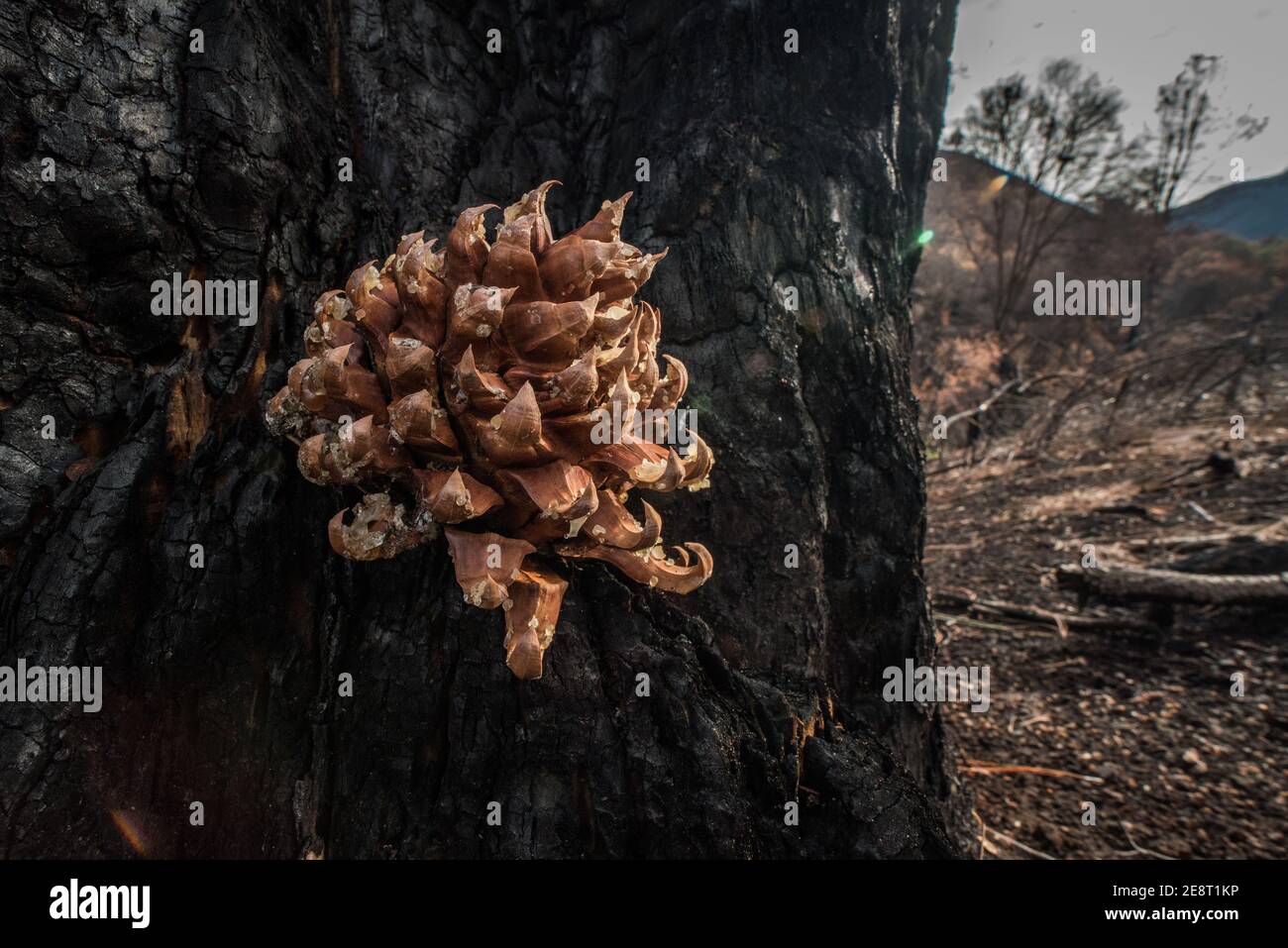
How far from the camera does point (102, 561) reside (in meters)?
1.23

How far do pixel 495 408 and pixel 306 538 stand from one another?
2.04ft

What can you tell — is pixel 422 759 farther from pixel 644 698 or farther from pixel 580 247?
pixel 580 247

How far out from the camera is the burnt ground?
260 cm

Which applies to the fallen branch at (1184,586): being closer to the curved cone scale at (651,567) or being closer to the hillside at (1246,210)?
the curved cone scale at (651,567)

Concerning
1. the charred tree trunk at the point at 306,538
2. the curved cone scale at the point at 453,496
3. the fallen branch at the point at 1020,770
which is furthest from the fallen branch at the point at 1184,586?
the curved cone scale at the point at 453,496

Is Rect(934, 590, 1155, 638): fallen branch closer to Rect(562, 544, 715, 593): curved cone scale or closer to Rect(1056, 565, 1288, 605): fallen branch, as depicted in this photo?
Rect(1056, 565, 1288, 605): fallen branch

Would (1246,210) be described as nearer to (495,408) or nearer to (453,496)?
(495,408)

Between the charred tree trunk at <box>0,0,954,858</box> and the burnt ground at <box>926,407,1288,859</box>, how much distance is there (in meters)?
1.58

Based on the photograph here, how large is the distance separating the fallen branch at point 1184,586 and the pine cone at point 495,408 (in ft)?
13.5

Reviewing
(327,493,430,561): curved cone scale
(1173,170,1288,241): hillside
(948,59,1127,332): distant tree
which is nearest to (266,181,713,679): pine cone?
(327,493,430,561): curved cone scale

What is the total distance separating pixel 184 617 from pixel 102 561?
184 mm

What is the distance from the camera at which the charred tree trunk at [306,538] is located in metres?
1.23

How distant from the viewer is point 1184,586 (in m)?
3.85

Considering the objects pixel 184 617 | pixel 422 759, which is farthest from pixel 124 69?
pixel 422 759
